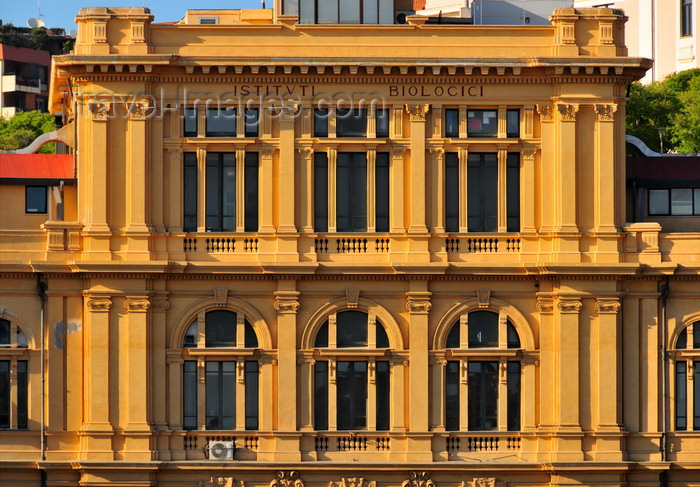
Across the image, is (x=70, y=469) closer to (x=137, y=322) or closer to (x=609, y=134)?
(x=137, y=322)

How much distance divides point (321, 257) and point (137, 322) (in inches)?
275

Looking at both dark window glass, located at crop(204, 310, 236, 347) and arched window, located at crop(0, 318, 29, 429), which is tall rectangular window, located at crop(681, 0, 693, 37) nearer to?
dark window glass, located at crop(204, 310, 236, 347)

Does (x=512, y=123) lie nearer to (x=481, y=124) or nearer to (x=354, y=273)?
(x=481, y=124)

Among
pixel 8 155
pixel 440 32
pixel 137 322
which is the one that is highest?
pixel 440 32

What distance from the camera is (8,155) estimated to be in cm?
7031

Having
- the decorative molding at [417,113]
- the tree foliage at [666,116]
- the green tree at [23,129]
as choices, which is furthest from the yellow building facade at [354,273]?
the green tree at [23,129]

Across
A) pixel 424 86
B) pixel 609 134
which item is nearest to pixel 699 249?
pixel 609 134

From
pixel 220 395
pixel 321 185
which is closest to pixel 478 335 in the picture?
pixel 321 185

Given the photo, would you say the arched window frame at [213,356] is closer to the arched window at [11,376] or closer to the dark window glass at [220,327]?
the dark window glass at [220,327]

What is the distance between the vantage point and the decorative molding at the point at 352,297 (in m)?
65.9

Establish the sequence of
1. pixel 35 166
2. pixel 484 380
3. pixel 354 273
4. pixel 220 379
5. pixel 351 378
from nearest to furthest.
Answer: pixel 354 273
pixel 220 379
pixel 351 378
pixel 484 380
pixel 35 166

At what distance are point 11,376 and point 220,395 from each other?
24.7 ft

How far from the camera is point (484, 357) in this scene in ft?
218

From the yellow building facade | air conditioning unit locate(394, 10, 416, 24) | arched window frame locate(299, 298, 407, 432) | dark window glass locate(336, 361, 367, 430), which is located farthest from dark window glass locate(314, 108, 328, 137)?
dark window glass locate(336, 361, 367, 430)
